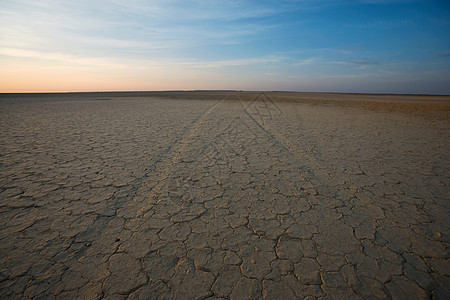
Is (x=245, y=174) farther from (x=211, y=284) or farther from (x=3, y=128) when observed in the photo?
(x=3, y=128)

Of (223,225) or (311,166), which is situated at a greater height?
(311,166)

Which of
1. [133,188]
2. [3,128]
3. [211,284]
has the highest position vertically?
[3,128]

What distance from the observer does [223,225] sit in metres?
2.07

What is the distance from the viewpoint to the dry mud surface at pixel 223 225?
1.44 m

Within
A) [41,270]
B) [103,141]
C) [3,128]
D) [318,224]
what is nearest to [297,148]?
[318,224]

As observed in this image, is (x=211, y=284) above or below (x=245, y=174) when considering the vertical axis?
below

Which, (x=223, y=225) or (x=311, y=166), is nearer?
(x=223, y=225)

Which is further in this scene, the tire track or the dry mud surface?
the tire track

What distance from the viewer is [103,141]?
5.09 meters

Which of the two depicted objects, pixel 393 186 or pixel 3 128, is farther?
pixel 3 128

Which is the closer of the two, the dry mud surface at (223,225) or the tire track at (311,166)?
the dry mud surface at (223,225)

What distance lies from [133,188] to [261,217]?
5.93 feet

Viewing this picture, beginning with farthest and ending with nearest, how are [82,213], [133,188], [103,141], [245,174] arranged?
[103,141], [245,174], [133,188], [82,213]

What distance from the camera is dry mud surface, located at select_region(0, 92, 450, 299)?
1.44 meters
